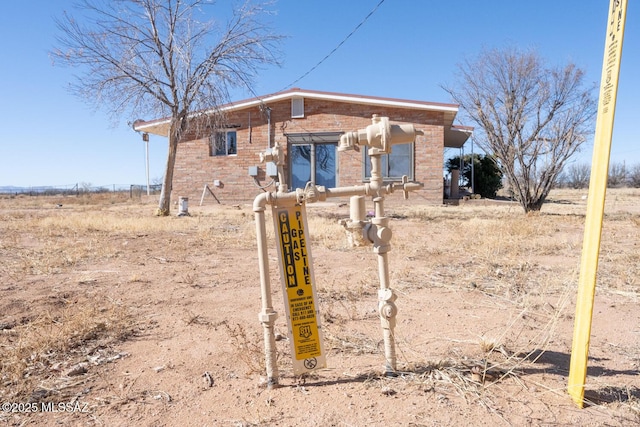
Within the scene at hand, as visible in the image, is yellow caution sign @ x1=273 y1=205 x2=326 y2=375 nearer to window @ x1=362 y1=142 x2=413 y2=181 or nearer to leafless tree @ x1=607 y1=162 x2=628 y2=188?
window @ x1=362 y1=142 x2=413 y2=181

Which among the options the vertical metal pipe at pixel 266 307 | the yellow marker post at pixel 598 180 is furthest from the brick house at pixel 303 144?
the yellow marker post at pixel 598 180

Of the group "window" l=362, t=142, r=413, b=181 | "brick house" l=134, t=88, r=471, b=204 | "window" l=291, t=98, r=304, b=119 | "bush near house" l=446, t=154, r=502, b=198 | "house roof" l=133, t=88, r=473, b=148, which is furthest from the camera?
"bush near house" l=446, t=154, r=502, b=198

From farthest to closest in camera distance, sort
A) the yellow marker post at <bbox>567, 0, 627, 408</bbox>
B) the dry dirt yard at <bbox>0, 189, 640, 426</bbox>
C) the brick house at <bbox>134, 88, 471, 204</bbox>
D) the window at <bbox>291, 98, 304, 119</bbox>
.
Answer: the window at <bbox>291, 98, 304, 119</bbox>, the brick house at <bbox>134, 88, 471, 204</bbox>, the dry dirt yard at <bbox>0, 189, 640, 426</bbox>, the yellow marker post at <bbox>567, 0, 627, 408</bbox>

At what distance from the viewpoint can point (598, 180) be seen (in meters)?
1.97

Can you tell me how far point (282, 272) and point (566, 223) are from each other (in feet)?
33.2

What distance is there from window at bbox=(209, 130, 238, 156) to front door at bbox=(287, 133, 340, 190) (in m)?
2.50

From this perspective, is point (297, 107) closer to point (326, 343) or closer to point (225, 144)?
point (225, 144)

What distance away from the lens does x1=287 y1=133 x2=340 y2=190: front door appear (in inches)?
653

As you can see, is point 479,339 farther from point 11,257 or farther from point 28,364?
point 11,257

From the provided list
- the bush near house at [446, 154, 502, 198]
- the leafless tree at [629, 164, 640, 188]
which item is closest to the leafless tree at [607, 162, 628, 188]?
the leafless tree at [629, 164, 640, 188]

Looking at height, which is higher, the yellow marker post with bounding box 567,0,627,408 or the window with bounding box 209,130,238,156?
the window with bounding box 209,130,238,156

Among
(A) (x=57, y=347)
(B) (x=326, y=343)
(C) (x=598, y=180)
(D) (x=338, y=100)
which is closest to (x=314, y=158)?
(D) (x=338, y=100)

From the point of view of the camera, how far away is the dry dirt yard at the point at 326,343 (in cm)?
215

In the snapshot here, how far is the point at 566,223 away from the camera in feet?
33.8
